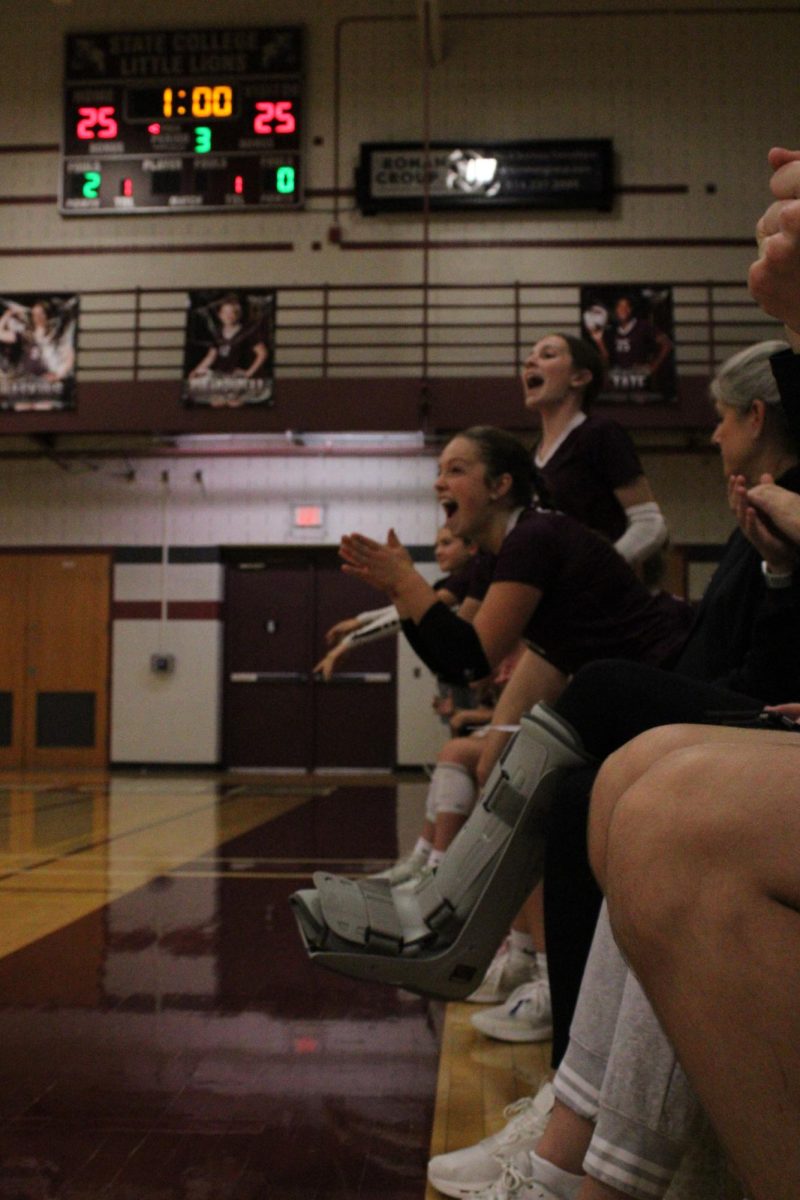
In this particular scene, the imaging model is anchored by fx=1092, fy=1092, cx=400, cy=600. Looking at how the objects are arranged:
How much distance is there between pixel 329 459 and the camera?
10.5 metres

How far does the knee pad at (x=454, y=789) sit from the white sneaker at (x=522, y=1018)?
2.96ft

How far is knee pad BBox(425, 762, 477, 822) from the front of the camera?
3111 millimetres

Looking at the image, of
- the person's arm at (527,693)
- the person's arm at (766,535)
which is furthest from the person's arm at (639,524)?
the person's arm at (766,535)

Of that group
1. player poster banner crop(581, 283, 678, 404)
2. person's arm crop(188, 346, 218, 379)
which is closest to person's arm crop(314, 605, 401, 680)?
player poster banner crop(581, 283, 678, 404)

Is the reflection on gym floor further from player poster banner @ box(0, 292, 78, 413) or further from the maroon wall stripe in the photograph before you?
player poster banner @ box(0, 292, 78, 413)

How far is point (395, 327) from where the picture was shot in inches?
408

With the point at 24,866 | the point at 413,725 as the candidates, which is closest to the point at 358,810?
the point at 24,866

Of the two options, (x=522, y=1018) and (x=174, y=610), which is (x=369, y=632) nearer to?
(x=522, y=1018)

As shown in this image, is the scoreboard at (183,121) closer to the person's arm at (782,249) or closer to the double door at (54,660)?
the double door at (54,660)

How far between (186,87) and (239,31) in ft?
2.76

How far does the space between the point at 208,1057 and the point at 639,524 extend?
1633 mm

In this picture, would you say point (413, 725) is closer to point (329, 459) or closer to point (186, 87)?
point (329, 459)

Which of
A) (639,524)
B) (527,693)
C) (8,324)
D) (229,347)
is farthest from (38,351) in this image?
(527,693)

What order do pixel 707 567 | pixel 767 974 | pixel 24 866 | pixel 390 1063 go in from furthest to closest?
pixel 707 567 → pixel 24 866 → pixel 390 1063 → pixel 767 974
